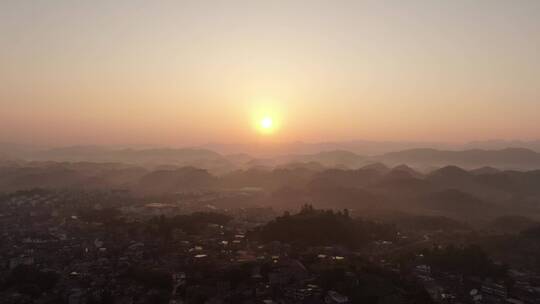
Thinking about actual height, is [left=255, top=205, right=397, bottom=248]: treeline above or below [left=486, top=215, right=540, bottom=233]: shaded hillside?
above

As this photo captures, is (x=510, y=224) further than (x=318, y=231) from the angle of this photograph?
Yes

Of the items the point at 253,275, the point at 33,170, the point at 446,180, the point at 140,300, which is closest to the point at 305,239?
the point at 253,275

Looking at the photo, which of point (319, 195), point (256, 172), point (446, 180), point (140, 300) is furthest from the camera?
point (256, 172)

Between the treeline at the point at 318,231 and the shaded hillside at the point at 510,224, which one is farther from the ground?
the treeline at the point at 318,231

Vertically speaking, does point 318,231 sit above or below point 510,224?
above

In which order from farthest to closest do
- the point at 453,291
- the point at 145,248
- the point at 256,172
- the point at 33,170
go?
1. the point at 256,172
2. the point at 33,170
3. the point at 145,248
4. the point at 453,291

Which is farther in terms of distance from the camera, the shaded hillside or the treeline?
the shaded hillside

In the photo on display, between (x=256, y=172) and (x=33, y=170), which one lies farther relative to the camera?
(x=256, y=172)

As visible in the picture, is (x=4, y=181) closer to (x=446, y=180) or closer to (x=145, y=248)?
(x=145, y=248)

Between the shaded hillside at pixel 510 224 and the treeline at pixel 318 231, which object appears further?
the shaded hillside at pixel 510 224
